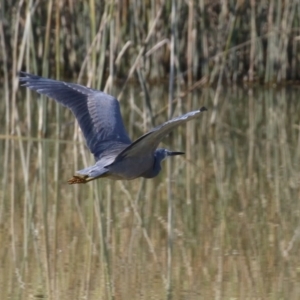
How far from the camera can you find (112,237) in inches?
221

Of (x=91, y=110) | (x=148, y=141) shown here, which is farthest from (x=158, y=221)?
(x=148, y=141)

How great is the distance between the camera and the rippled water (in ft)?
15.5

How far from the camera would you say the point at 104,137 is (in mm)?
4926

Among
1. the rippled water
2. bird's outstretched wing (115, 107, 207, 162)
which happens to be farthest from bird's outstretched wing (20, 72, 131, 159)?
the rippled water

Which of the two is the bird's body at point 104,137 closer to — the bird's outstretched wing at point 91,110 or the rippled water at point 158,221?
the bird's outstretched wing at point 91,110

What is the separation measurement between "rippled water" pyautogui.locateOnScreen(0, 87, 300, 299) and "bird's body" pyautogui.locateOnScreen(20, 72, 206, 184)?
515 millimetres

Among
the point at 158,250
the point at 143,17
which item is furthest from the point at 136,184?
the point at 143,17

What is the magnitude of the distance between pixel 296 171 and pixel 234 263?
8.61ft

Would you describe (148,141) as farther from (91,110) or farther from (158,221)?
(158,221)

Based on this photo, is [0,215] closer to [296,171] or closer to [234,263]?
[234,263]

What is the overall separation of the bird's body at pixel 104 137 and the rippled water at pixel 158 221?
0.52 meters

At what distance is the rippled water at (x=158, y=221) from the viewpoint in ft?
15.5

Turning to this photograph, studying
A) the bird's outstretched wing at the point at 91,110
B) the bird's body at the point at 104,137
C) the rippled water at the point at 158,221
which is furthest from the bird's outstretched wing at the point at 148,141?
the rippled water at the point at 158,221

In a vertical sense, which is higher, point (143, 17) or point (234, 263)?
point (143, 17)
